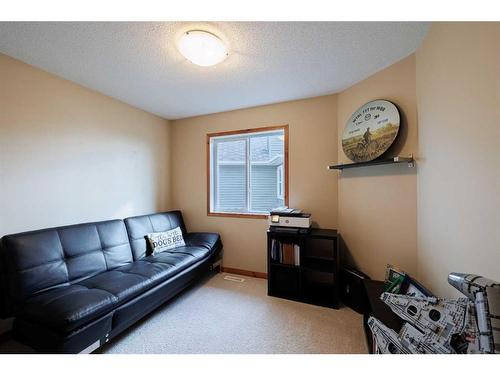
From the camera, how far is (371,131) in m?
1.95

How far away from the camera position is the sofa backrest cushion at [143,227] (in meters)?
2.34

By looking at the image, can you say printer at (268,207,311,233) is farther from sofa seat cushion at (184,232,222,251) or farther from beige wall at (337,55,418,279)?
sofa seat cushion at (184,232,222,251)

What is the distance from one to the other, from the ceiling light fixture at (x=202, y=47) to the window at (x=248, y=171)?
4.37 ft

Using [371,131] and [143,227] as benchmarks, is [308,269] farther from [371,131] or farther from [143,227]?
[143,227]

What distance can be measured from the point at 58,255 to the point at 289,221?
2170 millimetres

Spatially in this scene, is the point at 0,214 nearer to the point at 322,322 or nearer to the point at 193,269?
the point at 193,269

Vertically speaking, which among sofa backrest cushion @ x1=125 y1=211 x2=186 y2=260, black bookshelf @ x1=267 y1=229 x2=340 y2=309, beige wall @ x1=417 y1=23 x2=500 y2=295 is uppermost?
beige wall @ x1=417 y1=23 x2=500 y2=295

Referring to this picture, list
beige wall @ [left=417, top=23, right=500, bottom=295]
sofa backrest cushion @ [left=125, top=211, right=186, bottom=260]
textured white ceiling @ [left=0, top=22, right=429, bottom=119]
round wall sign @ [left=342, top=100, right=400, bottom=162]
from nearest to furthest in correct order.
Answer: beige wall @ [left=417, top=23, right=500, bottom=295] < textured white ceiling @ [left=0, top=22, right=429, bottom=119] < round wall sign @ [left=342, top=100, right=400, bottom=162] < sofa backrest cushion @ [left=125, top=211, right=186, bottom=260]

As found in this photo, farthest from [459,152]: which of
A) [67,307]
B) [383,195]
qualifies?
[67,307]

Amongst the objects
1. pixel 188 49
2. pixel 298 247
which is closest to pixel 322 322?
pixel 298 247

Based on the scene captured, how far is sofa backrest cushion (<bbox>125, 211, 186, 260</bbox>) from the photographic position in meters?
2.34

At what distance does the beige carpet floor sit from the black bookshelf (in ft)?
0.36

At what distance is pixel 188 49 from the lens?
1.49 m

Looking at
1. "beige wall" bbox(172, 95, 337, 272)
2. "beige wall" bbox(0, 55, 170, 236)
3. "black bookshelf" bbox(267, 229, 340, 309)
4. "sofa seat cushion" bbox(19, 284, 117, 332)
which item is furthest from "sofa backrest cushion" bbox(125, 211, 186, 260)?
"black bookshelf" bbox(267, 229, 340, 309)
